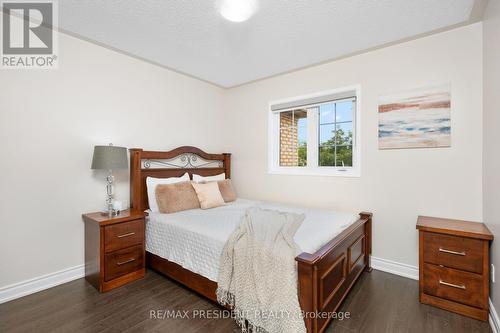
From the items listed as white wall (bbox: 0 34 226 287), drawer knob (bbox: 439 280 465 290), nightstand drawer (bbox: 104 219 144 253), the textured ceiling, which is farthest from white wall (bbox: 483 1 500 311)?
white wall (bbox: 0 34 226 287)

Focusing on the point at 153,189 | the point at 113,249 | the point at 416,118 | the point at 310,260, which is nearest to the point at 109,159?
the point at 153,189

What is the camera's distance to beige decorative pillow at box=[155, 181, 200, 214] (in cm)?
275

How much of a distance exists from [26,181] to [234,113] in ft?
9.27

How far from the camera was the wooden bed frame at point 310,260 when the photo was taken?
1.52 m

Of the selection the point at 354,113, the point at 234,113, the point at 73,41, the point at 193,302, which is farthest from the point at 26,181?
the point at 354,113

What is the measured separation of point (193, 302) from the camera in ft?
6.95

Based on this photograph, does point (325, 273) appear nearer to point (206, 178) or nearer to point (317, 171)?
point (317, 171)

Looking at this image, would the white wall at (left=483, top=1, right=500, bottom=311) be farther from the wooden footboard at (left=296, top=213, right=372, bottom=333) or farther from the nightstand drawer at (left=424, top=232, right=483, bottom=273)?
the wooden footboard at (left=296, top=213, right=372, bottom=333)

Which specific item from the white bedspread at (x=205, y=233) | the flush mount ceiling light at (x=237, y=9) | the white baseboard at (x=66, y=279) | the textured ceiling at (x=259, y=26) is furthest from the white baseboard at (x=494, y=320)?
the flush mount ceiling light at (x=237, y=9)

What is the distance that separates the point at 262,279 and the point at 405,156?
202 cm

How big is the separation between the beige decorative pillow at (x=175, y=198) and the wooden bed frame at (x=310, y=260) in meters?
0.32

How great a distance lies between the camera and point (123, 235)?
2.41 meters

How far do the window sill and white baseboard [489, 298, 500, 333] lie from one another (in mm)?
1530

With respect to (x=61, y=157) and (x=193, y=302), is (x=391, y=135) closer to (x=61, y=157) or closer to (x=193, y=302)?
(x=193, y=302)
